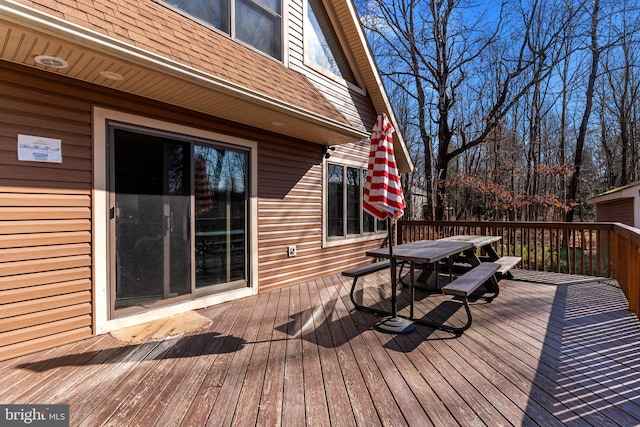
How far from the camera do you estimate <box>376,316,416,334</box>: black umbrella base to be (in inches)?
123

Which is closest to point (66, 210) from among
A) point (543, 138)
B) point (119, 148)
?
point (119, 148)

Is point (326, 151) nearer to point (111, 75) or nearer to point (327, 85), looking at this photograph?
point (327, 85)

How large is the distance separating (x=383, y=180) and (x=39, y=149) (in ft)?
9.88

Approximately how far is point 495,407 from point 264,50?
16.3 feet

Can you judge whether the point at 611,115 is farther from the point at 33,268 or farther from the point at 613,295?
the point at 33,268

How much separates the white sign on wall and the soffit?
23.6 inches

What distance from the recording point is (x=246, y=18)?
180 inches

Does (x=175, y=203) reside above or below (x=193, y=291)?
above

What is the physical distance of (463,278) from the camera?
3365 millimetres

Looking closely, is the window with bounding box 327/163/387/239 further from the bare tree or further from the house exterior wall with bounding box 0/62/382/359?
the bare tree

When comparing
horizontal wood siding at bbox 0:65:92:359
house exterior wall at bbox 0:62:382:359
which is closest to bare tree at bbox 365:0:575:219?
house exterior wall at bbox 0:62:382:359

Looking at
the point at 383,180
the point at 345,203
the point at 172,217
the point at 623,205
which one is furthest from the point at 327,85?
the point at 623,205

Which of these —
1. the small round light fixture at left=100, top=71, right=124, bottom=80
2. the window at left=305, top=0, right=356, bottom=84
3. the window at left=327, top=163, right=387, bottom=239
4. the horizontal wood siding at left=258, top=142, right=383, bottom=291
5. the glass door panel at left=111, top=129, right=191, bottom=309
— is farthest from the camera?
the window at left=327, top=163, right=387, bottom=239

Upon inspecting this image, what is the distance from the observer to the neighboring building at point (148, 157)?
2.62 meters
